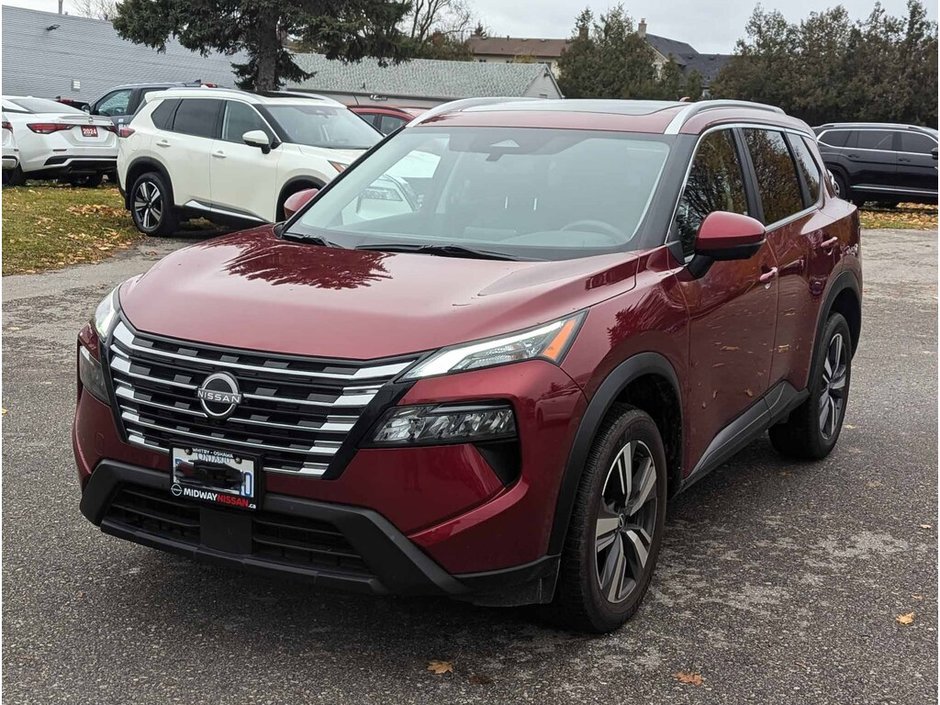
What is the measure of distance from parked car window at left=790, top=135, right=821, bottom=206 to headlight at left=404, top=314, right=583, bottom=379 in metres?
2.67

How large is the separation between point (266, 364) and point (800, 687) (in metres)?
1.87

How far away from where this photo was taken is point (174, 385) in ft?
10.5

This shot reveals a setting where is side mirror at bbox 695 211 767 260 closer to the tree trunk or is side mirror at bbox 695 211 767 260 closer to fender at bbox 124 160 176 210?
fender at bbox 124 160 176 210

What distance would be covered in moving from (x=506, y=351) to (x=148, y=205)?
11640 millimetres

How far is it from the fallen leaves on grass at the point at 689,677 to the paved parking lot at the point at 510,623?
0.08 feet

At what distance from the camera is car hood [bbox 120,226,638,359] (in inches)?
124

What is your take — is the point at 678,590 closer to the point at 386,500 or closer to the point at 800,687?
the point at 800,687

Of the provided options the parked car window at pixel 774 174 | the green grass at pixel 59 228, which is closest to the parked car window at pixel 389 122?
the green grass at pixel 59 228

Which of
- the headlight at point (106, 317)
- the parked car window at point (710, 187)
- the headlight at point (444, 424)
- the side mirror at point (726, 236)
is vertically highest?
the parked car window at point (710, 187)

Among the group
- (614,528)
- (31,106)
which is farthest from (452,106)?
(31,106)

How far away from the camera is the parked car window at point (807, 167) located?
552 centimetres

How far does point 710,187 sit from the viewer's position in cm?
446

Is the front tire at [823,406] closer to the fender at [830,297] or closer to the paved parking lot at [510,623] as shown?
the fender at [830,297]

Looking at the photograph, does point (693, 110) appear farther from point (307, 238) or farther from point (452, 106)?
point (307, 238)
